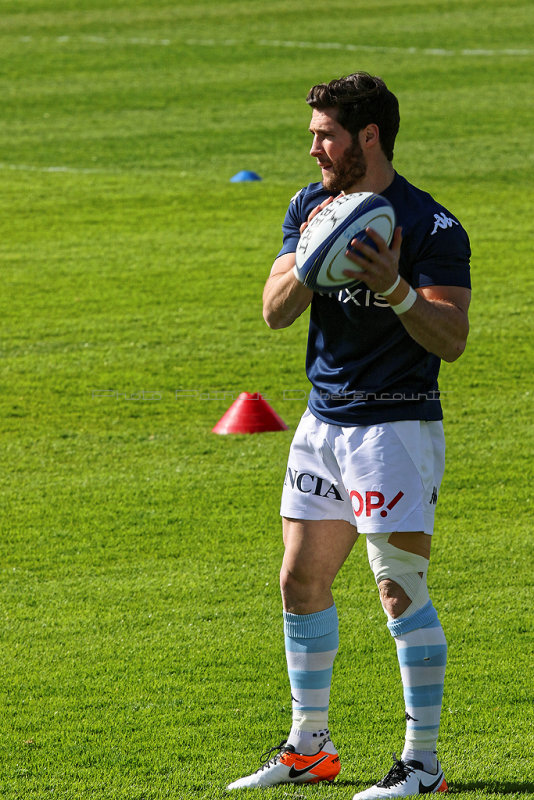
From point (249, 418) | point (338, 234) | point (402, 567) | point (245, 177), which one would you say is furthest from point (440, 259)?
point (245, 177)

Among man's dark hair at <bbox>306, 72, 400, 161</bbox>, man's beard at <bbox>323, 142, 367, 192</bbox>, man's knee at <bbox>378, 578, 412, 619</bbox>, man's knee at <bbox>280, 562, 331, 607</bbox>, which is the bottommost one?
man's knee at <bbox>280, 562, 331, 607</bbox>

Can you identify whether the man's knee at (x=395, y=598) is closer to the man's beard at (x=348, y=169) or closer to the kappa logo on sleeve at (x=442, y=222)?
the kappa logo on sleeve at (x=442, y=222)

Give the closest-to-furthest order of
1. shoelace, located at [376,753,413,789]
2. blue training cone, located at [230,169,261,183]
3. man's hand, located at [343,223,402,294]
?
man's hand, located at [343,223,402,294] → shoelace, located at [376,753,413,789] → blue training cone, located at [230,169,261,183]

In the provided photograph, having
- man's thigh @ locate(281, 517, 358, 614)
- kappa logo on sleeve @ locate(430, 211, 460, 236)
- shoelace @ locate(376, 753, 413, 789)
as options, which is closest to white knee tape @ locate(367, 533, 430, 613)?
Result: man's thigh @ locate(281, 517, 358, 614)

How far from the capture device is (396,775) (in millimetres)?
3930

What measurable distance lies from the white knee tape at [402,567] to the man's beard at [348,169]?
1069mm

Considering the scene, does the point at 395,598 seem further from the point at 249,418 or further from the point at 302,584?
the point at 249,418

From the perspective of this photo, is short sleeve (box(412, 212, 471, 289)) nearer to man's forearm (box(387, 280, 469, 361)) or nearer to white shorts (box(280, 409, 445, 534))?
man's forearm (box(387, 280, 469, 361))

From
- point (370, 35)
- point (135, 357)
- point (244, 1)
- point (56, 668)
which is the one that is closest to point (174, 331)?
point (135, 357)

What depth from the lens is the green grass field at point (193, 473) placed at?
4.57 m

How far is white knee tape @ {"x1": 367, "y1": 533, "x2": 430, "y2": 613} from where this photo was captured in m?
3.95

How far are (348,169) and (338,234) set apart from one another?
0.32 meters

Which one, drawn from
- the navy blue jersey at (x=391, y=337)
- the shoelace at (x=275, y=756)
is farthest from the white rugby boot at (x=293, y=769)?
the navy blue jersey at (x=391, y=337)

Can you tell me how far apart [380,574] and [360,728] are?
87 cm
